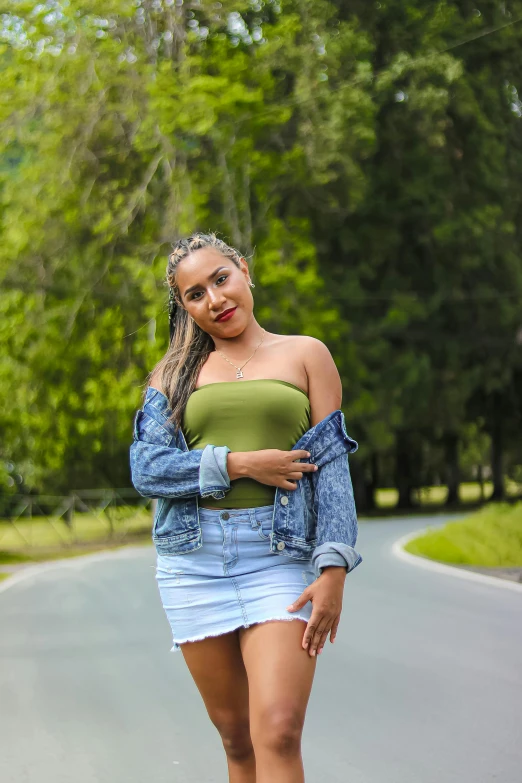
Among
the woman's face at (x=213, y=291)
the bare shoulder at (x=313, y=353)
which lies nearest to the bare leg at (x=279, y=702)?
the bare shoulder at (x=313, y=353)

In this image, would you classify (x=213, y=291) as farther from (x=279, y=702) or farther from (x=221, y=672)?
(x=279, y=702)

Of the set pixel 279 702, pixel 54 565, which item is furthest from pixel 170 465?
pixel 54 565

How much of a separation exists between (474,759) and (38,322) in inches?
913

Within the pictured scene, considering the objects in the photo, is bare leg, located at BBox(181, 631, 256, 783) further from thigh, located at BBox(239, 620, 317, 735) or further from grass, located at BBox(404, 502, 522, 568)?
grass, located at BBox(404, 502, 522, 568)

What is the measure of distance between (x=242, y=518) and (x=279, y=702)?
0.51 m

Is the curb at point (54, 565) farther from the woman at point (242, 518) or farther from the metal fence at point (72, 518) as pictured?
the woman at point (242, 518)

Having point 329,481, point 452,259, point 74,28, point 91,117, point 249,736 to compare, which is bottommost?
point 249,736

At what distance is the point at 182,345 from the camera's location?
3.99 m

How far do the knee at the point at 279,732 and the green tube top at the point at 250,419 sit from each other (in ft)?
1.88

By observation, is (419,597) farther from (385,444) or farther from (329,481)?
(385,444)

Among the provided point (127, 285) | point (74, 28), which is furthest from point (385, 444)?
point (74, 28)

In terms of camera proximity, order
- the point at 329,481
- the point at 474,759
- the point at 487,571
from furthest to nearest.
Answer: the point at 487,571
the point at 474,759
the point at 329,481

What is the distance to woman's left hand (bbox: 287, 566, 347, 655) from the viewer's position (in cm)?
354

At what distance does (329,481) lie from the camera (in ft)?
12.1
